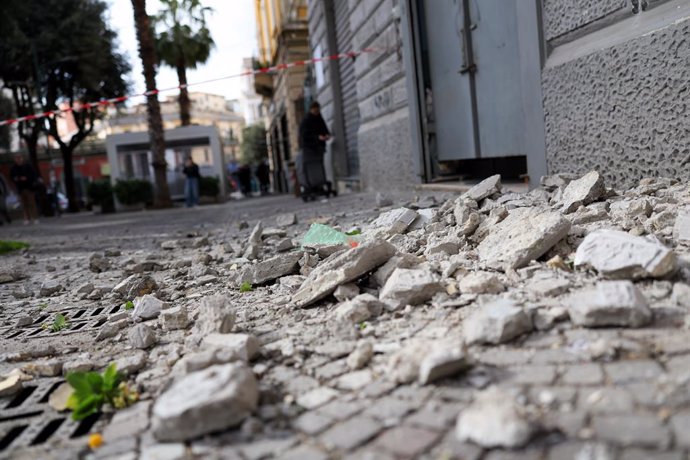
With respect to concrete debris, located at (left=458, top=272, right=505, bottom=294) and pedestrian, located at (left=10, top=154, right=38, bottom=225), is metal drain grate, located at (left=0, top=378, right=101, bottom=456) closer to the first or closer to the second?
concrete debris, located at (left=458, top=272, right=505, bottom=294)

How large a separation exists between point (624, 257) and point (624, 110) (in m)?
2.01

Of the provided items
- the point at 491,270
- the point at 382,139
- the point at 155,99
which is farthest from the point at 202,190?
the point at 491,270

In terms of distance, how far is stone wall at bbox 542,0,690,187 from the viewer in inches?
135

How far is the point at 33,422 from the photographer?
6.38 feet

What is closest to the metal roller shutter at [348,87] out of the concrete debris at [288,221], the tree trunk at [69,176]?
the concrete debris at [288,221]

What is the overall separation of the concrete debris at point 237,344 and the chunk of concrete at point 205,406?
291 millimetres

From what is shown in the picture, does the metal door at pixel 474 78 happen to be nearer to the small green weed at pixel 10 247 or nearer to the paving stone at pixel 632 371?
the paving stone at pixel 632 371

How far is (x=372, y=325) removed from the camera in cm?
229

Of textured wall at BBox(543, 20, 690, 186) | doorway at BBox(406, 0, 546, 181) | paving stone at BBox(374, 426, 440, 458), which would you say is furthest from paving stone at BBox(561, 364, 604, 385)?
doorway at BBox(406, 0, 546, 181)

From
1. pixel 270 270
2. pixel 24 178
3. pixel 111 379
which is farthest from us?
pixel 24 178

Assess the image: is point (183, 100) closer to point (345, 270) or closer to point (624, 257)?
point (345, 270)

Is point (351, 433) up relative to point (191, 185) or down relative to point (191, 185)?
down

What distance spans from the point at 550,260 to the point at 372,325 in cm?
86

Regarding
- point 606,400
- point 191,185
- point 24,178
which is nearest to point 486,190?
point 606,400
